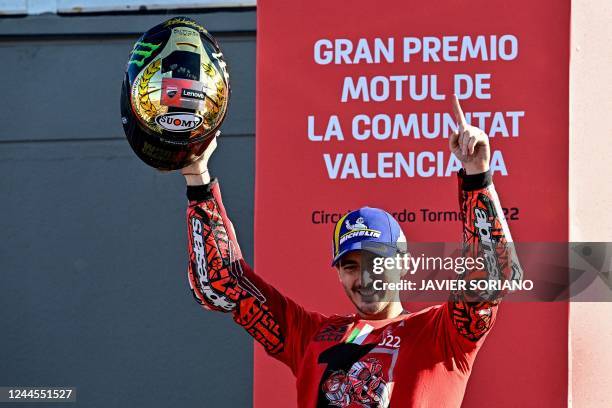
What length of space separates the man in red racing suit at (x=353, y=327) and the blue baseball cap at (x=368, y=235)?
0.01 meters

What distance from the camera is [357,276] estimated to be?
4.09 metres

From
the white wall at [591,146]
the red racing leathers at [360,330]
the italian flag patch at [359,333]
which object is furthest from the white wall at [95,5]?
the italian flag patch at [359,333]

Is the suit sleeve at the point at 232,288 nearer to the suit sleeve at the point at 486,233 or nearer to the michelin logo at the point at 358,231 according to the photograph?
the michelin logo at the point at 358,231

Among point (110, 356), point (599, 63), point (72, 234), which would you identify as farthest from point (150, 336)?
point (599, 63)

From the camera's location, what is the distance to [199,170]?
4074mm

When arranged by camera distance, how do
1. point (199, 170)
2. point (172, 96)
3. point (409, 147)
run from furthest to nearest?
1. point (409, 147)
2. point (199, 170)
3. point (172, 96)

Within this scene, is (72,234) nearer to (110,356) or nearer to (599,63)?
(110,356)

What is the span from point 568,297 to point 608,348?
0.98 ft

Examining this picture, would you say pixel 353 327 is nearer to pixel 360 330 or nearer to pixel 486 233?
pixel 360 330

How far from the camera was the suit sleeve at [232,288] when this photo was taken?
4113 millimetres

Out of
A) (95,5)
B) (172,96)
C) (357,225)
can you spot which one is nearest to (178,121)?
(172,96)

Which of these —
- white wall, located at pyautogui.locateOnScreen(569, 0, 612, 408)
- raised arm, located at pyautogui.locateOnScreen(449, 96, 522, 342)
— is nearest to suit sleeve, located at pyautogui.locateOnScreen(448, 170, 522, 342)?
raised arm, located at pyautogui.locateOnScreen(449, 96, 522, 342)

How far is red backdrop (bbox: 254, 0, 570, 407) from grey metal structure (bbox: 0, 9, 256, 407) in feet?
2.22

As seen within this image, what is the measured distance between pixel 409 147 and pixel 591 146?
2.33 feet
